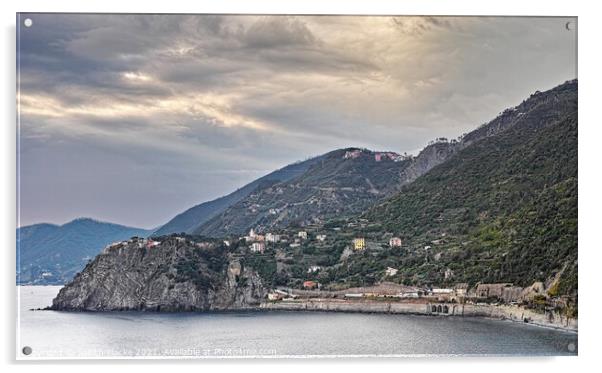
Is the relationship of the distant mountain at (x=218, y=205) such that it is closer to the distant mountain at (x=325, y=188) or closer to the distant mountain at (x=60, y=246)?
the distant mountain at (x=325, y=188)

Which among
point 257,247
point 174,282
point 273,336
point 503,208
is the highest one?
point 503,208

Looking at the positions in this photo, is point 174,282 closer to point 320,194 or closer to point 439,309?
point 320,194

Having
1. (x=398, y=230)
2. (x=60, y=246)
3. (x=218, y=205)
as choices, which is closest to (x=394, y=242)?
(x=398, y=230)

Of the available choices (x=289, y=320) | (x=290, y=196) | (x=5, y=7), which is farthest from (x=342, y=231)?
(x=5, y=7)

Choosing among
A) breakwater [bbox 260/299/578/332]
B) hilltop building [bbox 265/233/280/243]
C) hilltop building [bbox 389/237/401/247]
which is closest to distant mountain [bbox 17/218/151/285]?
breakwater [bbox 260/299/578/332]

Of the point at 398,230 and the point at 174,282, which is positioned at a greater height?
the point at 398,230

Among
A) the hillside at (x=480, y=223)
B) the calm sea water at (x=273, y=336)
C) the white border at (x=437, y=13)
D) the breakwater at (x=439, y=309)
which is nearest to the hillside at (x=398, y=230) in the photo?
the hillside at (x=480, y=223)
